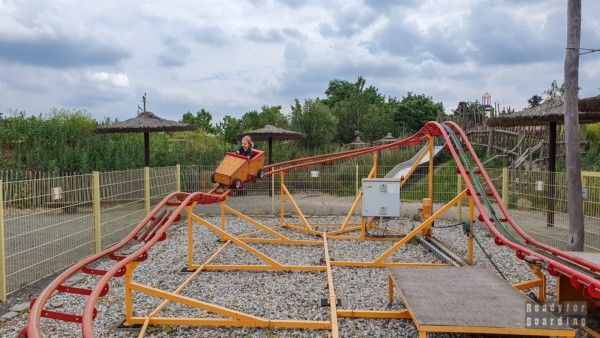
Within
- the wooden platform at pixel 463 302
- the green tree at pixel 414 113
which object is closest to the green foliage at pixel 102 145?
the wooden platform at pixel 463 302

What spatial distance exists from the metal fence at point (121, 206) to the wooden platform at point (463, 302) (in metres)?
3.59

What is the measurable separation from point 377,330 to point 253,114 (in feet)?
116

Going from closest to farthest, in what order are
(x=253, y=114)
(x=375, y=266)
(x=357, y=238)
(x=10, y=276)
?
(x=10, y=276), (x=375, y=266), (x=357, y=238), (x=253, y=114)

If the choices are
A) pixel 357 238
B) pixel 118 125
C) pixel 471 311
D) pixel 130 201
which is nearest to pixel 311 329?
pixel 471 311

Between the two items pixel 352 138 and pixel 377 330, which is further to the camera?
pixel 352 138

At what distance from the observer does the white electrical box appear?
9.45 metres

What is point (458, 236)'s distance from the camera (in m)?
11.1

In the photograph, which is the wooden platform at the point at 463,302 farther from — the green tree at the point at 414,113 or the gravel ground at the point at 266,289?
the green tree at the point at 414,113

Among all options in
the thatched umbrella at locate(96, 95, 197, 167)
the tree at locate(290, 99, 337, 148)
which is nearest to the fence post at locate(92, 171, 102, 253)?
the thatched umbrella at locate(96, 95, 197, 167)

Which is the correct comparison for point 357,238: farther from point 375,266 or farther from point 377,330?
point 377,330

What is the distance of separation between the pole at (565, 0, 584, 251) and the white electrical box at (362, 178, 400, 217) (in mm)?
3055

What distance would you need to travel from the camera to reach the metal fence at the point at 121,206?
23.4 feet

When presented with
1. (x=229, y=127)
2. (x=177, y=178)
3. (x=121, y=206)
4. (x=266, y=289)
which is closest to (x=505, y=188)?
(x=266, y=289)

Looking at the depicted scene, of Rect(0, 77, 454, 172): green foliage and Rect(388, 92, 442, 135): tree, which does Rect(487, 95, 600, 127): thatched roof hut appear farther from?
Rect(388, 92, 442, 135): tree
